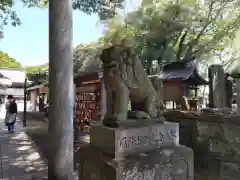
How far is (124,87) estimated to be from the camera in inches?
125

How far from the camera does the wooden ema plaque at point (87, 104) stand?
378 inches

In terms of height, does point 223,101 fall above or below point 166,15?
below

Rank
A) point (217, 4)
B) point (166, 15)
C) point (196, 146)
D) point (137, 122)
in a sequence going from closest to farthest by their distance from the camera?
point (137, 122)
point (196, 146)
point (166, 15)
point (217, 4)

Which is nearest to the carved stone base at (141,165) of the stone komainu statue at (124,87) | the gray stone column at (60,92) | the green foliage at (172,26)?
the stone komainu statue at (124,87)

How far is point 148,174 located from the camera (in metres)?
2.94

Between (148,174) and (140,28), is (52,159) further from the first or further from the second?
(140,28)

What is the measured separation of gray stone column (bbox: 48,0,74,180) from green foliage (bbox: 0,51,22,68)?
144 ft

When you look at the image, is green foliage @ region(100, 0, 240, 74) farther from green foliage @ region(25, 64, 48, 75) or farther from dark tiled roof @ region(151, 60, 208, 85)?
green foliage @ region(25, 64, 48, 75)

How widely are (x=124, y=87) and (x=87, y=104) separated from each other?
25.1 feet

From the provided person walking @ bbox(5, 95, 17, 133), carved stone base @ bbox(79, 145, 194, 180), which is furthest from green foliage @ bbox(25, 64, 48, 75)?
carved stone base @ bbox(79, 145, 194, 180)

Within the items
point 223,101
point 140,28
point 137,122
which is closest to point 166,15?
point 140,28

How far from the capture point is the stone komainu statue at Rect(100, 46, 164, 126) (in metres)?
3.15

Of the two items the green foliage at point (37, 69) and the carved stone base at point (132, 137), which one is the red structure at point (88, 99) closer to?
the carved stone base at point (132, 137)

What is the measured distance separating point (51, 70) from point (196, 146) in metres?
3.66
